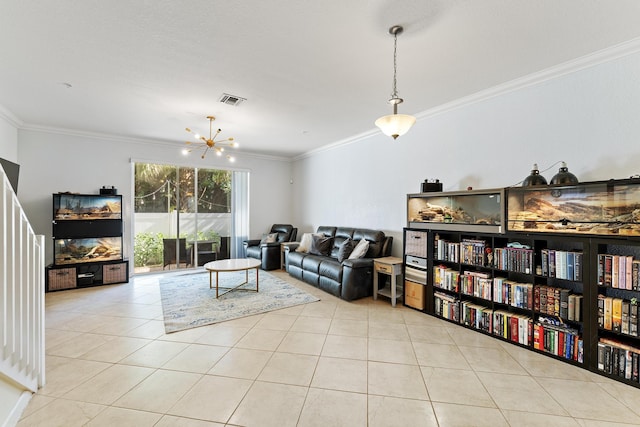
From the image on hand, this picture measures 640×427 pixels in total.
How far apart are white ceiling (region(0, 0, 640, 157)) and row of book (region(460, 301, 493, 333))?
8.47 feet

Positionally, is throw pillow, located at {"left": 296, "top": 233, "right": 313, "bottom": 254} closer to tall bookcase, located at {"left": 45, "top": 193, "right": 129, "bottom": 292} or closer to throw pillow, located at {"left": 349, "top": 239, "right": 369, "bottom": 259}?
throw pillow, located at {"left": 349, "top": 239, "right": 369, "bottom": 259}

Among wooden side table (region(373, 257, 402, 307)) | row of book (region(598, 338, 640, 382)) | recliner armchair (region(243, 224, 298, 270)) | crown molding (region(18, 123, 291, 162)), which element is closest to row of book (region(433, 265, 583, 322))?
row of book (region(598, 338, 640, 382))

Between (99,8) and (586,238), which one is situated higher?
(99,8)

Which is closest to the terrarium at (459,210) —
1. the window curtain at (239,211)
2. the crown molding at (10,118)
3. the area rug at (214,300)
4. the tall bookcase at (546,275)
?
the tall bookcase at (546,275)

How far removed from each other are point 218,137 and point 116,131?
5.93ft

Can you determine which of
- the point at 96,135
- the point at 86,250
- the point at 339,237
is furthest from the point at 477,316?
the point at 96,135

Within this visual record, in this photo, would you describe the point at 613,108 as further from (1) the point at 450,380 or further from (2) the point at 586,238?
(1) the point at 450,380

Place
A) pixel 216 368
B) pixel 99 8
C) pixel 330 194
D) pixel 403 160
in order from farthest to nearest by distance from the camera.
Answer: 1. pixel 330 194
2. pixel 403 160
3. pixel 216 368
4. pixel 99 8

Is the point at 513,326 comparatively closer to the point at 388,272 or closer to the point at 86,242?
the point at 388,272

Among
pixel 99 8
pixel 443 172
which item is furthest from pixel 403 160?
pixel 99 8

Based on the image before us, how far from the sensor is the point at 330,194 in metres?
6.11

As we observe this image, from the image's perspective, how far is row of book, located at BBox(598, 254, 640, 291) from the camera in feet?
7.13

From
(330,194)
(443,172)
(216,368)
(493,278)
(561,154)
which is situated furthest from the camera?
(330,194)

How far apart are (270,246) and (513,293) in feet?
15.0
